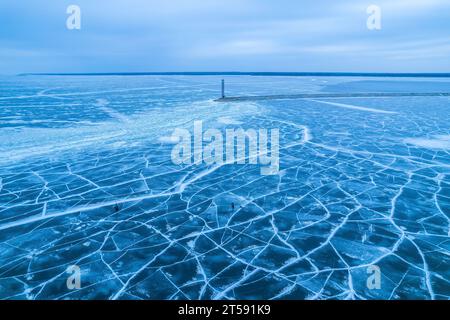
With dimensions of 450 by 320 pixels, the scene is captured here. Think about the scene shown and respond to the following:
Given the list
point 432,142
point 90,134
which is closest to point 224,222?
point 90,134

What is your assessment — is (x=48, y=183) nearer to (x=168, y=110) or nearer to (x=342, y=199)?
(x=342, y=199)

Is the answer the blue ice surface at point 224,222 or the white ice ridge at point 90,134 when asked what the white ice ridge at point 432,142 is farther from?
the white ice ridge at point 90,134

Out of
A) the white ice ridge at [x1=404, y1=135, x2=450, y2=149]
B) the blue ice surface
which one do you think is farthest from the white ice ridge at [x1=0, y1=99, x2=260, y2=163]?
the white ice ridge at [x1=404, y1=135, x2=450, y2=149]

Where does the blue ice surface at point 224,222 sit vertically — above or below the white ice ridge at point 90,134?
below

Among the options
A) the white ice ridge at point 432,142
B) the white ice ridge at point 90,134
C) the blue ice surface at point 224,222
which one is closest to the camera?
the blue ice surface at point 224,222

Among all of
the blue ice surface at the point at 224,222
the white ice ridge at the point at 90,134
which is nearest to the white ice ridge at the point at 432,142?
the blue ice surface at the point at 224,222

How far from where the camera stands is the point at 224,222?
4.10 m

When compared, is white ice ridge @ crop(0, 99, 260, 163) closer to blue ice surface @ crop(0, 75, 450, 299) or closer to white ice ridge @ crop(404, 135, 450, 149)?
blue ice surface @ crop(0, 75, 450, 299)

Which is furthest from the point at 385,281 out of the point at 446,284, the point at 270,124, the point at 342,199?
the point at 270,124

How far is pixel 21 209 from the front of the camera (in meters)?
4.45

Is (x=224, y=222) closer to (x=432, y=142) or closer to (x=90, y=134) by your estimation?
(x=90, y=134)

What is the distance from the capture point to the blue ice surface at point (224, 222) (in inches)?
118
